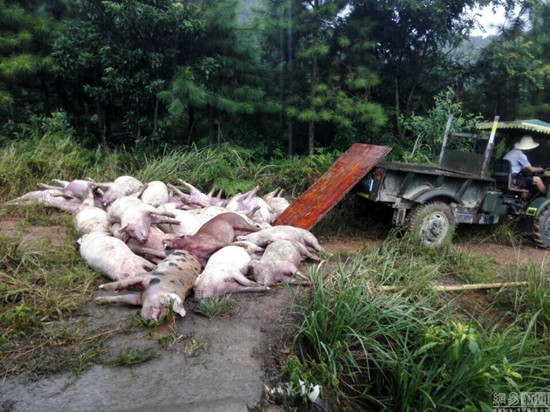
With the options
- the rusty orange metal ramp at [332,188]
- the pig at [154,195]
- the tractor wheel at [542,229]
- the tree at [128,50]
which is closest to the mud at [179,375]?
the rusty orange metal ramp at [332,188]

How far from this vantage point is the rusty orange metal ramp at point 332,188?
566 centimetres

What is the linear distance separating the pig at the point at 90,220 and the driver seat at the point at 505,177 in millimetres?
5933

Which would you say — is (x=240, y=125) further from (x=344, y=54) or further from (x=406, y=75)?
(x=406, y=75)

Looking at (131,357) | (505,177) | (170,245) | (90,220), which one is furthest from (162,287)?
(505,177)

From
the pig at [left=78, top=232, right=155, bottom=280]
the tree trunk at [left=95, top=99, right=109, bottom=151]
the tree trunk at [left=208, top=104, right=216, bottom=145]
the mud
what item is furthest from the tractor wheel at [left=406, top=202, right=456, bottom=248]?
the tree trunk at [left=95, top=99, right=109, bottom=151]

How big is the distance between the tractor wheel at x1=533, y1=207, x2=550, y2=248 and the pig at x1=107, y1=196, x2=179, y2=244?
5374mm

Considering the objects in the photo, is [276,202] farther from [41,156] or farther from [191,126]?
[41,156]

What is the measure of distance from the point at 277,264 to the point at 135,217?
169cm

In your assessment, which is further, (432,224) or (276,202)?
(276,202)

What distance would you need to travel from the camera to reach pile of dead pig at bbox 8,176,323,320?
376cm

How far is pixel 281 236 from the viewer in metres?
5.04

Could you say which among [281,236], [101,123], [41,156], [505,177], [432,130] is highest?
[432,130]

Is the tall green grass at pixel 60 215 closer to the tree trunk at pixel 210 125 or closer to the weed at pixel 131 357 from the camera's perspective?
the weed at pixel 131 357

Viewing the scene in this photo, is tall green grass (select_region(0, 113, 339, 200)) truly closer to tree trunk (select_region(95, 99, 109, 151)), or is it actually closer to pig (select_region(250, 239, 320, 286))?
tree trunk (select_region(95, 99, 109, 151))
